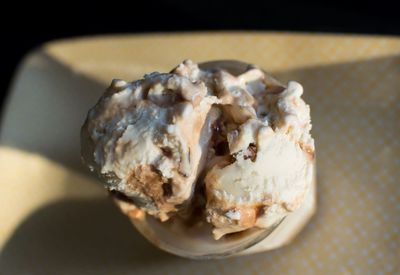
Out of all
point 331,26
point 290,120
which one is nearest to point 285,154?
point 290,120

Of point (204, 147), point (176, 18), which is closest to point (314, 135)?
point (204, 147)

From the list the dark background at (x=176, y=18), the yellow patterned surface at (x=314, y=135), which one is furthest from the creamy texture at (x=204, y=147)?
the dark background at (x=176, y=18)

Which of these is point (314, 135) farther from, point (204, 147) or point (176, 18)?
point (176, 18)

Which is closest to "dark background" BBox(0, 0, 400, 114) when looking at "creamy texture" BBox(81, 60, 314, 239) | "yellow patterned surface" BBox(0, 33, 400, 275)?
"yellow patterned surface" BBox(0, 33, 400, 275)

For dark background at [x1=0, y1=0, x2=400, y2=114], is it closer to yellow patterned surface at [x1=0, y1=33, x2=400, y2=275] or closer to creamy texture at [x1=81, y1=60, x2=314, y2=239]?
yellow patterned surface at [x1=0, y1=33, x2=400, y2=275]

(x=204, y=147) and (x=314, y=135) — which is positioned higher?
(x=204, y=147)

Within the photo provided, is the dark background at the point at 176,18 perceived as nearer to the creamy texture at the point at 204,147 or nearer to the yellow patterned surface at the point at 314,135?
the yellow patterned surface at the point at 314,135
